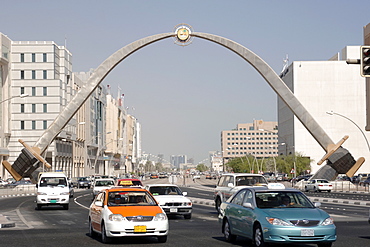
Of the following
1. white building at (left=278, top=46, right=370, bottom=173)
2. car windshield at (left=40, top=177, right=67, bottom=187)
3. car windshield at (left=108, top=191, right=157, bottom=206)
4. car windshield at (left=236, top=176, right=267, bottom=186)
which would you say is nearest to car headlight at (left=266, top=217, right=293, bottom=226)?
car windshield at (left=108, top=191, right=157, bottom=206)

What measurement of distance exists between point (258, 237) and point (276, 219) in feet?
2.72

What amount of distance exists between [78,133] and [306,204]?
122348 millimetres

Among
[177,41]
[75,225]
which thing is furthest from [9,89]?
[75,225]

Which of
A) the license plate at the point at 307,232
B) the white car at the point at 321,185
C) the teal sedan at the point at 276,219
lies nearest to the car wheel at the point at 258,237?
the teal sedan at the point at 276,219

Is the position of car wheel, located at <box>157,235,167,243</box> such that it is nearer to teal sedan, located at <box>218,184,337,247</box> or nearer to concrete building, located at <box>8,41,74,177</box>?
teal sedan, located at <box>218,184,337,247</box>

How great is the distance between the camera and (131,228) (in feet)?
51.8

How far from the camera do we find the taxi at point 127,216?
15820mm

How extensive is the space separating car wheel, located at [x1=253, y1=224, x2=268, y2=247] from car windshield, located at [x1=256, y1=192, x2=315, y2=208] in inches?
25.8

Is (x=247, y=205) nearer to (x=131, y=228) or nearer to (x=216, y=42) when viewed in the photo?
(x=131, y=228)

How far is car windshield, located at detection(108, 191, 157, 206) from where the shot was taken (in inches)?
687

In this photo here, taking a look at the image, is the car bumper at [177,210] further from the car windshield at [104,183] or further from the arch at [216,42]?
the arch at [216,42]

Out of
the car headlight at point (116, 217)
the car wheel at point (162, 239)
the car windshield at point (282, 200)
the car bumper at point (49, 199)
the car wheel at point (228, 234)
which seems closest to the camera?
the car windshield at point (282, 200)

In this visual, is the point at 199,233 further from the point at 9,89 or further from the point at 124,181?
the point at 9,89

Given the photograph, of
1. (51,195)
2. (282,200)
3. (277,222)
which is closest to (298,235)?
(277,222)
